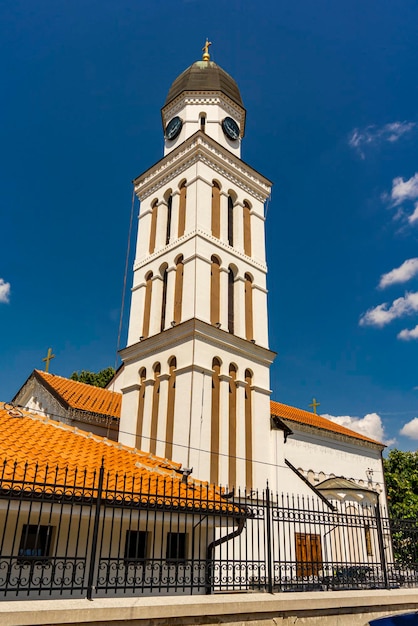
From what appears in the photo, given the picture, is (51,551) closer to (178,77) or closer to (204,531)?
(204,531)

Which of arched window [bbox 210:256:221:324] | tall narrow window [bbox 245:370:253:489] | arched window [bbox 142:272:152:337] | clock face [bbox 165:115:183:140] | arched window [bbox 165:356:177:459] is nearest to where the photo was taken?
arched window [bbox 165:356:177:459]

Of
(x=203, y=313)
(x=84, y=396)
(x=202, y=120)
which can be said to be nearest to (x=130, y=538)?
(x=203, y=313)

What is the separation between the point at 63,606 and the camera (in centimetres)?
645

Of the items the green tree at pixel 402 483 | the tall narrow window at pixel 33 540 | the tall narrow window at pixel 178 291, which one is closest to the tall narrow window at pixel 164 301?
the tall narrow window at pixel 178 291

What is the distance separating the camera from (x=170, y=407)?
19219mm

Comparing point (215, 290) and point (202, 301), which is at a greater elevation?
point (215, 290)

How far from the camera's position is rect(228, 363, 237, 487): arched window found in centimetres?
1864

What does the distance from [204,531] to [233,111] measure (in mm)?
22752

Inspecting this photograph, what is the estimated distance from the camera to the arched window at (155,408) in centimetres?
1927

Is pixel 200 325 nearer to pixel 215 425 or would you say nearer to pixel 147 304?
pixel 215 425

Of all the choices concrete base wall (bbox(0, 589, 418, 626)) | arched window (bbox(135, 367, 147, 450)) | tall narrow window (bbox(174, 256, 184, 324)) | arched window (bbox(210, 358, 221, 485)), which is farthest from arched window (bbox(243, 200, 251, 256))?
concrete base wall (bbox(0, 589, 418, 626))

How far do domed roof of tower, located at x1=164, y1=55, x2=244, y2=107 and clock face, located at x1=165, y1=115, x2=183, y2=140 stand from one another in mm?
1583

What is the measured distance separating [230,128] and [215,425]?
1616cm

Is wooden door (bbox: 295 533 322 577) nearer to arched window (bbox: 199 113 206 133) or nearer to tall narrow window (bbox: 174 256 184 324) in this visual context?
tall narrow window (bbox: 174 256 184 324)
